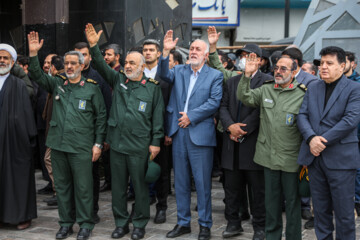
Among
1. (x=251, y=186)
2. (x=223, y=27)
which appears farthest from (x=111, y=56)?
(x=223, y=27)

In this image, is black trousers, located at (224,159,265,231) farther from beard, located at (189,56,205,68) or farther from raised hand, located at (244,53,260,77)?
beard, located at (189,56,205,68)

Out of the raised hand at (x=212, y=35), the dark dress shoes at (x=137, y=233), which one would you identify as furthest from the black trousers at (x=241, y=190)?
the raised hand at (x=212, y=35)

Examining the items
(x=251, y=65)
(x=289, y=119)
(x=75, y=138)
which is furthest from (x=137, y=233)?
(x=251, y=65)

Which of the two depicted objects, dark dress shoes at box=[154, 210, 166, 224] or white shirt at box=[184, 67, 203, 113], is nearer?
white shirt at box=[184, 67, 203, 113]

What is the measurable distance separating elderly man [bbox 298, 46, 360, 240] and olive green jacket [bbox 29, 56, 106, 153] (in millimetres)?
2336

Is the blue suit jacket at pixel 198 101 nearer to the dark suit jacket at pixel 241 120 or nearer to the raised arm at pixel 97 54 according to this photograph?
the dark suit jacket at pixel 241 120

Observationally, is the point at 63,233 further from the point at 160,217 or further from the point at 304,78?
the point at 304,78

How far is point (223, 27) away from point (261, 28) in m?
1.77

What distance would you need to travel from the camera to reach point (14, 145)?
638 centimetres

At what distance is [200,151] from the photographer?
19.4 ft

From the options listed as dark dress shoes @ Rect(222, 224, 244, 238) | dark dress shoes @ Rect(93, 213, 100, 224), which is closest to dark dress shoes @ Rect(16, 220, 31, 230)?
dark dress shoes @ Rect(93, 213, 100, 224)

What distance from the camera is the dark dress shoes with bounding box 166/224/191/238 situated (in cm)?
600

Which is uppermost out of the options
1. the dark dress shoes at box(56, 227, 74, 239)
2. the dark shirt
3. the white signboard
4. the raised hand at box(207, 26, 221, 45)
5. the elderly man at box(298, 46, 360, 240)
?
the white signboard

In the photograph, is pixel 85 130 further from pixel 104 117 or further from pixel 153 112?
pixel 153 112
